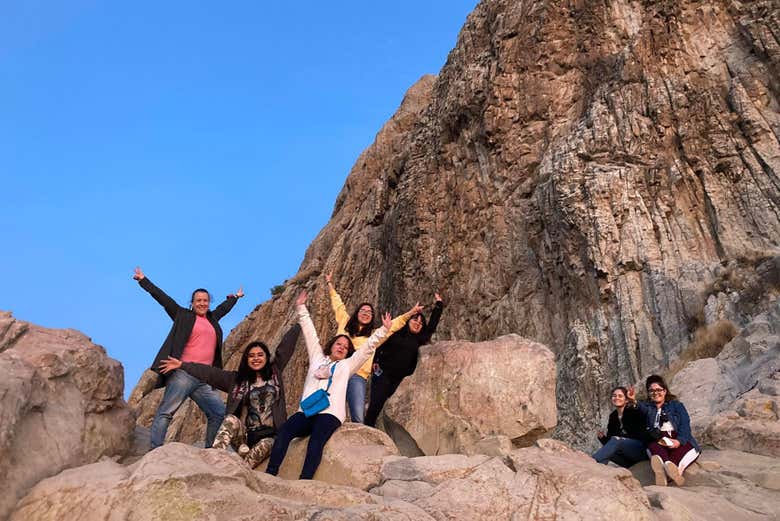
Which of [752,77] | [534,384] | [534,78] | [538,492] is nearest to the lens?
[538,492]

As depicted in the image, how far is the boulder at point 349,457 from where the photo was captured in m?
6.48

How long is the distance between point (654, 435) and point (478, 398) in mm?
2090

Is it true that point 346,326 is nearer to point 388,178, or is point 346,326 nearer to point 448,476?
point 448,476

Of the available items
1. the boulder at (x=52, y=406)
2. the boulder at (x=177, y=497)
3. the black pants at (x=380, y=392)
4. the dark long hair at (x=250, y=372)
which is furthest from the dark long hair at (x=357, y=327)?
the boulder at (x=177, y=497)

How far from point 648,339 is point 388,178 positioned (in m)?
19.4

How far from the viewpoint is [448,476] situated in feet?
20.0

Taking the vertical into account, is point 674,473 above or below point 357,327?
below

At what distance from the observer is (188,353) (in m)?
8.27

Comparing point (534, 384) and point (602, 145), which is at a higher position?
point (602, 145)

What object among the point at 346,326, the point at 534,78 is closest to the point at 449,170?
the point at 534,78

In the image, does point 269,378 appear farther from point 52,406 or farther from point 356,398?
point 52,406

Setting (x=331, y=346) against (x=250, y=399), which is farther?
(x=331, y=346)

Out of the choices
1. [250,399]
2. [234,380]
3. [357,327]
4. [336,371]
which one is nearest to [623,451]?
[357,327]

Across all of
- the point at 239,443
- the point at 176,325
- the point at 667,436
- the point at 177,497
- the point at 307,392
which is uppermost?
the point at 176,325
